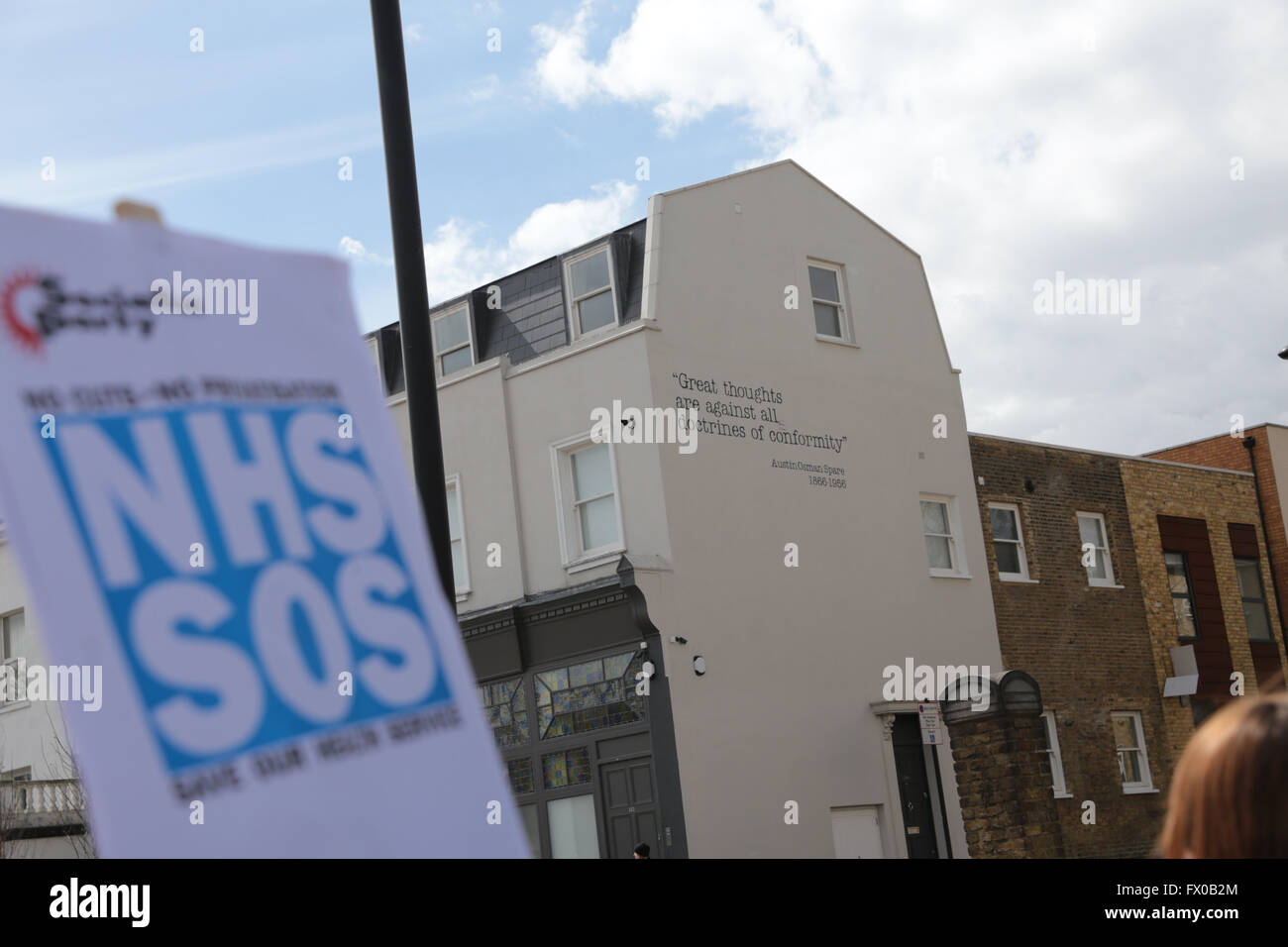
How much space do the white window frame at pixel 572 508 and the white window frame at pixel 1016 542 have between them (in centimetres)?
773

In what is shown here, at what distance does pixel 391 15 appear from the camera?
716 cm

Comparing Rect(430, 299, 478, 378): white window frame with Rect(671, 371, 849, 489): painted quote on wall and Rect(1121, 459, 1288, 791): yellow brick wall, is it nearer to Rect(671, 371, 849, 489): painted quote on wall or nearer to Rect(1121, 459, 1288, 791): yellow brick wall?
Rect(671, 371, 849, 489): painted quote on wall

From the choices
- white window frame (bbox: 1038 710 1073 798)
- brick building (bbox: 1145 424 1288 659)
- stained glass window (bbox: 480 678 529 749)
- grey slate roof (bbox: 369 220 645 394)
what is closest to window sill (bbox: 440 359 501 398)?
grey slate roof (bbox: 369 220 645 394)

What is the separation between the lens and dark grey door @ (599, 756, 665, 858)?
18703 mm

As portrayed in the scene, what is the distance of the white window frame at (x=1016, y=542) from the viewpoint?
2441 cm

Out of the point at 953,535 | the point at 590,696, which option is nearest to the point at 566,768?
the point at 590,696

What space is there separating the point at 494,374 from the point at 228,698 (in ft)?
65.2

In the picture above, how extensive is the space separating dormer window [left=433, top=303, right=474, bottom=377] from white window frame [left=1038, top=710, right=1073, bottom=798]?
11510 mm

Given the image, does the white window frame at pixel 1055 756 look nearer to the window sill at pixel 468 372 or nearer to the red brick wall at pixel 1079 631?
the red brick wall at pixel 1079 631

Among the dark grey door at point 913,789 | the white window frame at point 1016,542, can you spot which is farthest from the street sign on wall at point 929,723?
the white window frame at point 1016,542

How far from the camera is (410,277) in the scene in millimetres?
6883

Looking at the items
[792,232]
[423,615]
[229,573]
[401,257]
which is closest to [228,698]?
[229,573]

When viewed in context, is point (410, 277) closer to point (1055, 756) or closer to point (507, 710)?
point (507, 710)

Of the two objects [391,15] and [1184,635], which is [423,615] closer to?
[391,15]
